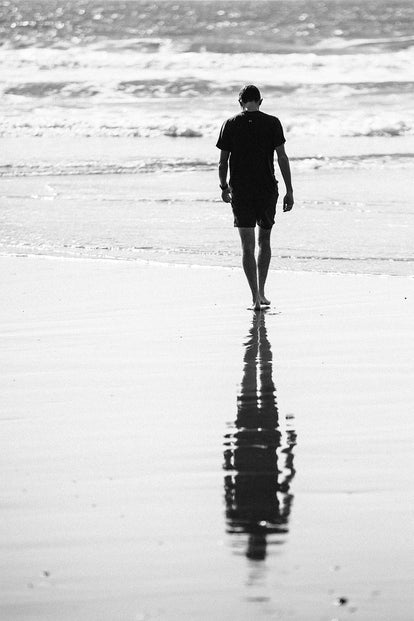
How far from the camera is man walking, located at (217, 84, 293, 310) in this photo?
692 cm

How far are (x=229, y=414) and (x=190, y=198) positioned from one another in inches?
321

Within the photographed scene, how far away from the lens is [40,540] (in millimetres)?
3119

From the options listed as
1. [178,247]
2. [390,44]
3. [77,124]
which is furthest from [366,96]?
[178,247]

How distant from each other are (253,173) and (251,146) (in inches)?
6.7

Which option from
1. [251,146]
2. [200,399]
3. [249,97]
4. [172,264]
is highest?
[249,97]

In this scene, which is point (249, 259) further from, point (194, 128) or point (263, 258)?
point (194, 128)

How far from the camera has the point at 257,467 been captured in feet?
12.3

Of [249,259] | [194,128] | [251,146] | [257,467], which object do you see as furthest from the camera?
[194,128]

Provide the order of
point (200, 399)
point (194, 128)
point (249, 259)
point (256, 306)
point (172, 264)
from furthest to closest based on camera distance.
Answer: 1. point (194, 128)
2. point (172, 264)
3. point (249, 259)
4. point (256, 306)
5. point (200, 399)

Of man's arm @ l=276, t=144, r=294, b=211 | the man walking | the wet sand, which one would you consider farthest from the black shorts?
the wet sand

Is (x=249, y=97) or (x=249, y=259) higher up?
(x=249, y=97)

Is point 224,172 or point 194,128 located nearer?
point 224,172

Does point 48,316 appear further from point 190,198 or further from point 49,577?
point 190,198

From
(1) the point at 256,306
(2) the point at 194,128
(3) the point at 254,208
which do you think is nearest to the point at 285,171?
(3) the point at 254,208
